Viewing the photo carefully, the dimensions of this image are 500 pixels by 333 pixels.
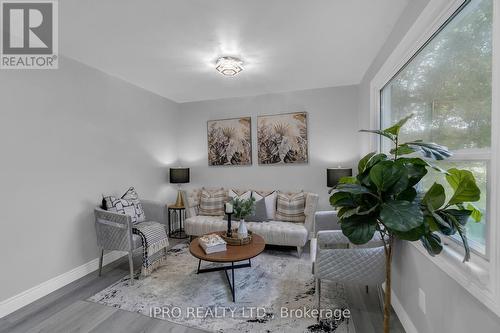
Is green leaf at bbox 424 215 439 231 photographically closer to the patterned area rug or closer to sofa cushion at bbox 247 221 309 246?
the patterned area rug

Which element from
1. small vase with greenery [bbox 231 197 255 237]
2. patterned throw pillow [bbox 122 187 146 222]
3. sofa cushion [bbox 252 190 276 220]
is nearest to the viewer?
small vase with greenery [bbox 231 197 255 237]

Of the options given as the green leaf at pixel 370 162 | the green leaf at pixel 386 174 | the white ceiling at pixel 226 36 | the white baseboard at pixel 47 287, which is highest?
the white ceiling at pixel 226 36

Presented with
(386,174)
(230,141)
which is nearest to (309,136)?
(230,141)

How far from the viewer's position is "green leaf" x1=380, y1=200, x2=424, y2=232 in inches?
41.3

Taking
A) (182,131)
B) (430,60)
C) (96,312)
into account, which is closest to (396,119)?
(430,60)

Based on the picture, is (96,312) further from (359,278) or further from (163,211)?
(359,278)

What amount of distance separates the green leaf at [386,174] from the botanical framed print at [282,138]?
297cm

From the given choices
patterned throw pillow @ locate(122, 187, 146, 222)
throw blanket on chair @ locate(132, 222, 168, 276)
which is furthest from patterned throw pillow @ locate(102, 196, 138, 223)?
throw blanket on chair @ locate(132, 222, 168, 276)

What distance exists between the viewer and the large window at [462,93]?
1.18 meters

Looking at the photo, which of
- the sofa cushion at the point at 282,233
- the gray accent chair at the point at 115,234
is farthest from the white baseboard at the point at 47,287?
the sofa cushion at the point at 282,233

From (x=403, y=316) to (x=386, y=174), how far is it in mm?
1523

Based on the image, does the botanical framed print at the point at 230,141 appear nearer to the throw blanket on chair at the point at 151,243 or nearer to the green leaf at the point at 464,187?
the throw blanket on chair at the point at 151,243

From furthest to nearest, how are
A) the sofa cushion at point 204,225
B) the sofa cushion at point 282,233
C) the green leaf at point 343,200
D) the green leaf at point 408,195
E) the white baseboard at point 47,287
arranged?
the sofa cushion at point 204,225
the sofa cushion at point 282,233
the white baseboard at point 47,287
the green leaf at point 343,200
the green leaf at point 408,195

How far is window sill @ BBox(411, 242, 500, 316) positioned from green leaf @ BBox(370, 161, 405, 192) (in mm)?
549
